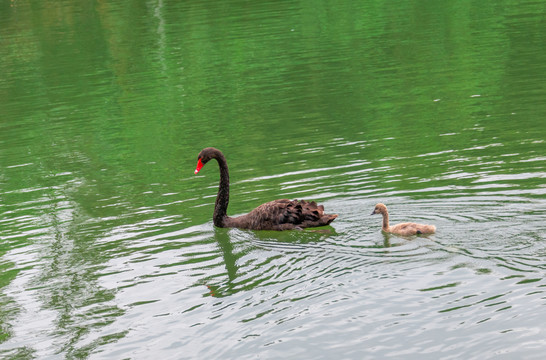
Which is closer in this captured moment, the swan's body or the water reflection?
the water reflection

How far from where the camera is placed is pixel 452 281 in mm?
7848

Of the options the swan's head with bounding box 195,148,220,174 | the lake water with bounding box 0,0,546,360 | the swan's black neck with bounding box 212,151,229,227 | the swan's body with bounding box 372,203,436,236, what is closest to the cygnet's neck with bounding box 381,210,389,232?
the swan's body with bounding box 372,203,436,236

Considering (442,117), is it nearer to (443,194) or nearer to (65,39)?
(443,194)

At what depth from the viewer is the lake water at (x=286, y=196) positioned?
7391 mm

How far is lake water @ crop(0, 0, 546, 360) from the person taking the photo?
7.39 metres

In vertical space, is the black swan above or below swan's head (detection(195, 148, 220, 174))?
below

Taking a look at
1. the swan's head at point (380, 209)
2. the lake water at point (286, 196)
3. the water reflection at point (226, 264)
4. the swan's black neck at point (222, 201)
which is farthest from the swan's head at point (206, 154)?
the swan's head at point (380, 209)

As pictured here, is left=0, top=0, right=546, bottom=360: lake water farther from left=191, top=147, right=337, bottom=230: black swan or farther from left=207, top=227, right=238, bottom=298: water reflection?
left=191, top=147, right=337, bottom=230: black swan

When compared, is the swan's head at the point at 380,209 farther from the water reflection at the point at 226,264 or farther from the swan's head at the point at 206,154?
the swan's head at the point at 206,154

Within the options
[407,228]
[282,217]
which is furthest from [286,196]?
[407,228]

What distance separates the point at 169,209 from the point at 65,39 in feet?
75.6

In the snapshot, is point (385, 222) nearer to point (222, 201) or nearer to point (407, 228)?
point (407, 228)

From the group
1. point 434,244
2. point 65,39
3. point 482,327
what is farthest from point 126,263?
point 65,39

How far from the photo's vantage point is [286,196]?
38.3 feet
